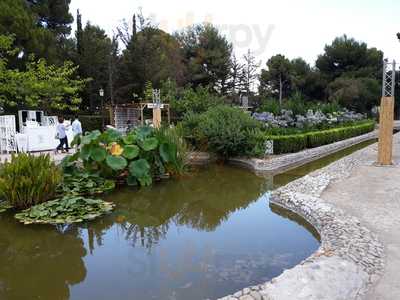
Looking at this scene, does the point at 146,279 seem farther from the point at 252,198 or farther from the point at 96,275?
the point at 252,198

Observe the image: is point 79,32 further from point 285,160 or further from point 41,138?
Result: point 285,160

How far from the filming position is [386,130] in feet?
29.9

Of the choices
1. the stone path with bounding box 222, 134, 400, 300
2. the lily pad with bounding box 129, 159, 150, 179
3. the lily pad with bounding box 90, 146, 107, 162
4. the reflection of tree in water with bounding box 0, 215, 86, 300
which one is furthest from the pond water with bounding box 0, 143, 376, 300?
the lily pad with bounding box 90, 146, 107, 162

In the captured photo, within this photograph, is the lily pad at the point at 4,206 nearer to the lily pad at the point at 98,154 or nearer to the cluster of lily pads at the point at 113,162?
the cluster of lily pads at the point at 113,162

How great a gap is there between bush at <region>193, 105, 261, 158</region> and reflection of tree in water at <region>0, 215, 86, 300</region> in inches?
248

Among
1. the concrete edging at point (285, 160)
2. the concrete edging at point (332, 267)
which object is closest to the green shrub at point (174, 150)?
the concrete edging at point (285, 160)

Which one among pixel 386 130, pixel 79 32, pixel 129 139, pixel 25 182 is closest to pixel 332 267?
pixel 25 182

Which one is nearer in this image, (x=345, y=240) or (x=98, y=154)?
(x=345, y=240)

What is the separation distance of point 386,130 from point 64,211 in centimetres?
765

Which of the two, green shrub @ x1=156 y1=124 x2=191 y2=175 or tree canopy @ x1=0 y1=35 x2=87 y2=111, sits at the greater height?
tree canopy @ x1=0 y1=35 x2=87 y2=111

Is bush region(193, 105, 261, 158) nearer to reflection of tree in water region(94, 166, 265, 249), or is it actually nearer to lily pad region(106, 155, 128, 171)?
reflection of tree in water region(94, 166, 265, 249)

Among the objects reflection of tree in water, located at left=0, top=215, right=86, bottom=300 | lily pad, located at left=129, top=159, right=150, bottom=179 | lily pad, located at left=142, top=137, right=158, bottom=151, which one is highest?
lily pad, located at left=142, top=137, right=158, bottom=151

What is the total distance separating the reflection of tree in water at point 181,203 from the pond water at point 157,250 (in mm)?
17

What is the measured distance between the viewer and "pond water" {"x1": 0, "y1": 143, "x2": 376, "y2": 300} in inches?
145
